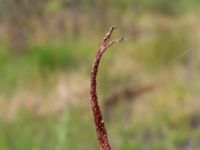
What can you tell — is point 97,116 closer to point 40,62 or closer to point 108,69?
point 108,69

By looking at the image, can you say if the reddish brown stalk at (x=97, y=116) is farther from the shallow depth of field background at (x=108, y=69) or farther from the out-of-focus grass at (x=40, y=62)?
the out-of-focus grass at (x=40, y=62)

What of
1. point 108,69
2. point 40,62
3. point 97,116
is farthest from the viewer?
point 40,62

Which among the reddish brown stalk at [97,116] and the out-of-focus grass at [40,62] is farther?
the out-of-focus grass at [40,62]

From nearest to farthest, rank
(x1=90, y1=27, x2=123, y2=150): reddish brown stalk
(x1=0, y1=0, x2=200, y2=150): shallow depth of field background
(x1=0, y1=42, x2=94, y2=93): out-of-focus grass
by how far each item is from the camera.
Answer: (x1=90, y1=27, x2=123, y2=150): reddish brown stalk → (x1=0, y1=0, x2=200, y2=150): shallow depth of field background → (x1=0, y1=42, x2=94, y2=93): out-of-focus grass

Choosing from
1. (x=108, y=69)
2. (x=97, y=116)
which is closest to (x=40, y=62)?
(x=108, y=69)

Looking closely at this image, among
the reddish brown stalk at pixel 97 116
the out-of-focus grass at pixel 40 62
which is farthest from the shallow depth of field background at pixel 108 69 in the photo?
the reddish brown stalk at pixel 97 116

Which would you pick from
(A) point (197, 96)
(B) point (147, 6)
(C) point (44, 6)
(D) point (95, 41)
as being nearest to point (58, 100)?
(C) point (44, 6)

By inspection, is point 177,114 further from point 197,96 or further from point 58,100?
point 58,100

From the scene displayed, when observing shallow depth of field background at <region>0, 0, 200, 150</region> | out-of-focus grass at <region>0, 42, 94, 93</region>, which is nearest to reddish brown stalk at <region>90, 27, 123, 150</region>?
shallow depth of field background at <region>0, 0, 200, 150</region>

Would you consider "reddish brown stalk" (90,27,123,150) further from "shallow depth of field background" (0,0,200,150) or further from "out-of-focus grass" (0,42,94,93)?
"out-of-focus grass" (0,42,94,93)
